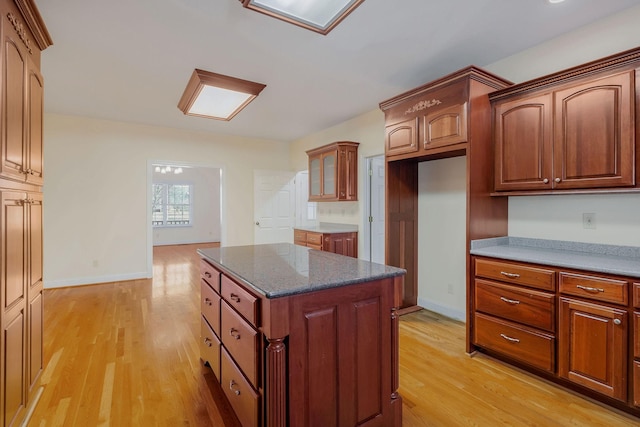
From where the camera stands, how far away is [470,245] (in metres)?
2.57

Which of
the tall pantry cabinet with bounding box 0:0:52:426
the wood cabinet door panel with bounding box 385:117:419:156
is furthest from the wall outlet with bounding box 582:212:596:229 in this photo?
the tall pantry cabinet with bounding box 0:0:52:426

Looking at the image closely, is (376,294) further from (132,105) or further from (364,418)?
(132,105)

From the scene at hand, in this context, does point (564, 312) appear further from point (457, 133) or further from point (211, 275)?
point (211, 275)

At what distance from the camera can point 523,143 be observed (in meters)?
2.45

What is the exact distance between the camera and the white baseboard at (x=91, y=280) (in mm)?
4731

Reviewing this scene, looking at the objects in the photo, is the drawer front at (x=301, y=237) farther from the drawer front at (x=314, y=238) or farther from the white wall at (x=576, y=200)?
the white wall at (x=576, y=200)

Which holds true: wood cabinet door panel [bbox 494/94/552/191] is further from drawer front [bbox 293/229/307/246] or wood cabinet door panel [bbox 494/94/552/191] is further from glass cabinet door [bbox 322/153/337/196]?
drawer front [bbox 293/229/307/246]

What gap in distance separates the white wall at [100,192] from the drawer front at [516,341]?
16.7 ft

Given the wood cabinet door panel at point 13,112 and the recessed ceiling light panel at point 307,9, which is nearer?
the wood cabinet door panel at point 13,112

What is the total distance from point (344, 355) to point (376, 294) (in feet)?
1.10

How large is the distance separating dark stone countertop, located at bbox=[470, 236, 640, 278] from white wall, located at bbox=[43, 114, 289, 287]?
16.1 feet

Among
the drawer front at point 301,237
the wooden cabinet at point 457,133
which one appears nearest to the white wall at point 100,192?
the drawer front at point 301,237

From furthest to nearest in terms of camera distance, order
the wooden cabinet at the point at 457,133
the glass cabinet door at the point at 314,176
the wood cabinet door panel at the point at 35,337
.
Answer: the glass cabinet door at the point at 314,176 < the wooden cabinet at the point at 457,133 < the wood cabinet door panel at the point at 35,337

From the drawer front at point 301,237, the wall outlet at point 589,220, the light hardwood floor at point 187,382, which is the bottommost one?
the light hardwood floor at point 187,382
